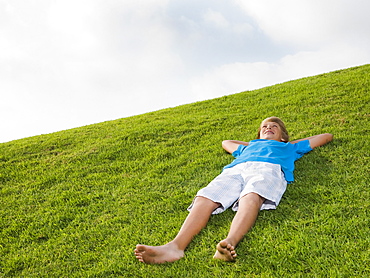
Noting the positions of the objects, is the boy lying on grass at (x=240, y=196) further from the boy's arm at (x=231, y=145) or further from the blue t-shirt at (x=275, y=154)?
the boy's arm at (x=231, y=145)

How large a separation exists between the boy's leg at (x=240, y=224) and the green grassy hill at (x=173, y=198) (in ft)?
0.25

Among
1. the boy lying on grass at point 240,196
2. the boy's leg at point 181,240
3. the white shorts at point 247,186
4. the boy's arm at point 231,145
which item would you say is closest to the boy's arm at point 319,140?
the boy lying on grass at point 240,196

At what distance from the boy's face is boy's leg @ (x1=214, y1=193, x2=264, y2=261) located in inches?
57.8

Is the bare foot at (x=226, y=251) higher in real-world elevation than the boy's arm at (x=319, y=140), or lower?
lower

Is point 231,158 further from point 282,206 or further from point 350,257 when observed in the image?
point 350,257

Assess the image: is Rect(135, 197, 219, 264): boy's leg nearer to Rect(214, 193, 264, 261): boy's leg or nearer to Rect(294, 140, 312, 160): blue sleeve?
Rect(214, 193, 264, 261): boy's leg

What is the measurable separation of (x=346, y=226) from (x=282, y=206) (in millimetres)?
611

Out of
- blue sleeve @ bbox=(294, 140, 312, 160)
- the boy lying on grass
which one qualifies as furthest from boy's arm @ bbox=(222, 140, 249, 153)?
blue sleeve @ bbox=(294, 140, 312, 160)

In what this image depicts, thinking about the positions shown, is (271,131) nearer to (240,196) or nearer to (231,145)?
(231,145)

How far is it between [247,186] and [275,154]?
82 centimetres

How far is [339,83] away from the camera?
8.13 metres

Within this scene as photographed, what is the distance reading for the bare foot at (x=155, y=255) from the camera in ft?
8.24

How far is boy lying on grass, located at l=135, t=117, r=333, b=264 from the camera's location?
2.54 metres

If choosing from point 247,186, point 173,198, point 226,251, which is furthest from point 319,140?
point 226,251
